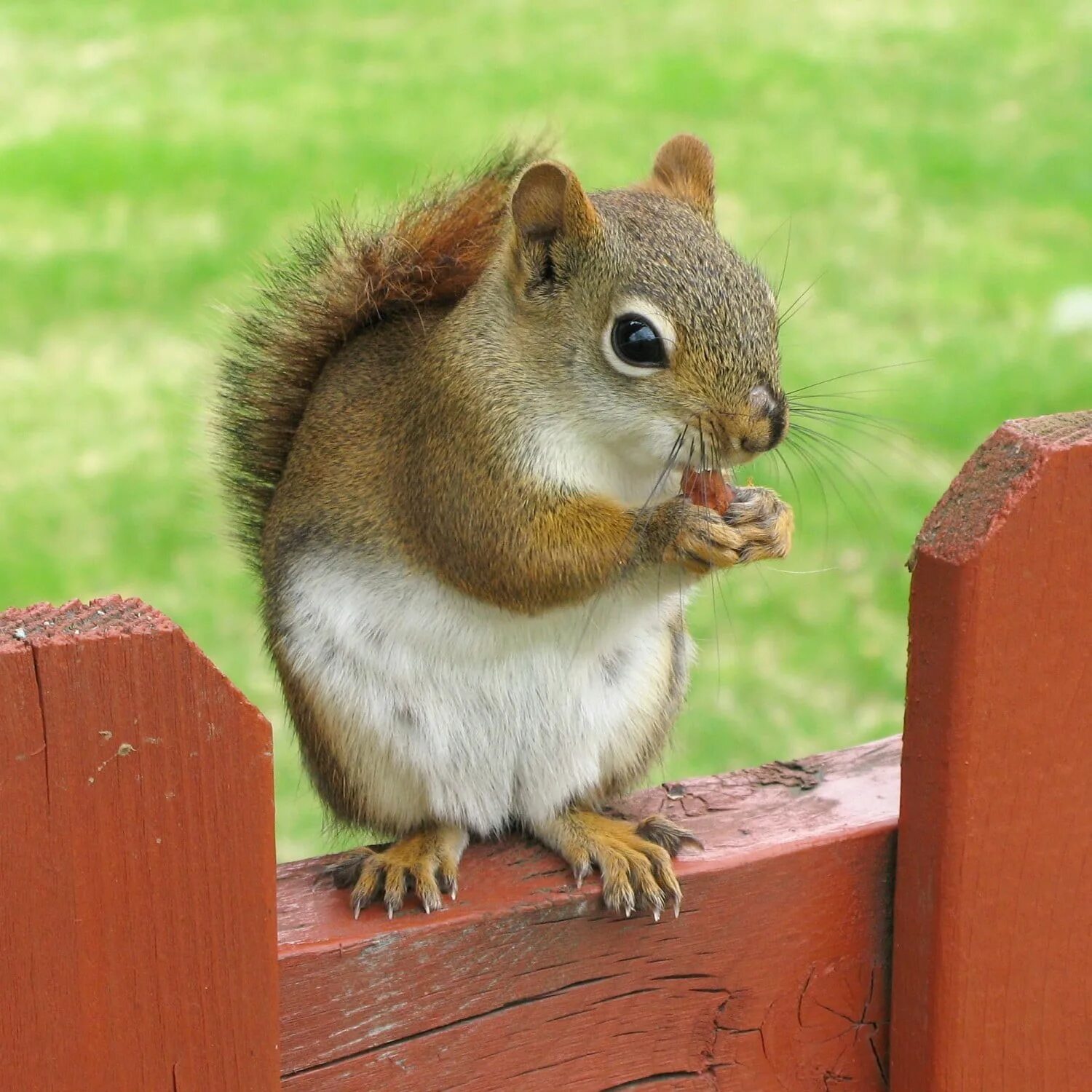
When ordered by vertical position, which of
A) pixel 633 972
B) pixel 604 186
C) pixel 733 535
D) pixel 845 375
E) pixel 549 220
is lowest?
pixel 633 972

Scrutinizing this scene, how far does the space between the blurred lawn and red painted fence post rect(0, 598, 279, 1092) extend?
3.35ft

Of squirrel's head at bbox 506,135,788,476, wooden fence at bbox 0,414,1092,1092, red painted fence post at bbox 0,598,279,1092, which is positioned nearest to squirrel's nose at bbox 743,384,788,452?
squirrel's head at bbox 506,135,788,476

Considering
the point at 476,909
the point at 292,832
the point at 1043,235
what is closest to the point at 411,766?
the point at 476,909

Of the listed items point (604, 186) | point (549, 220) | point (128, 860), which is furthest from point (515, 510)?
point (604, 186)

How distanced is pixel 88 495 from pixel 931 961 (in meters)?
2.83

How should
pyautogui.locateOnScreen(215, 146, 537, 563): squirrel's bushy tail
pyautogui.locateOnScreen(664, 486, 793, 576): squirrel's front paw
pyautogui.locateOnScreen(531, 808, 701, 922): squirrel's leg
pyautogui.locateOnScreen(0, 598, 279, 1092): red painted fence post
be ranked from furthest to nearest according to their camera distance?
pyautogui.locateOnScreen(215, 146, 537, 563): squirrel's bushy tail
pyautogui.locateOnScreen(664, 486, 793, 576): squirrel's front paw
pyautogui.locateOnScreen(531, 808, 701, 922): squirrel's leg
pyautogui.locateOnScreen(0, 598, 279, 1092): red painted fence post

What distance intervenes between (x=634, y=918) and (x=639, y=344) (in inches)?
21.5

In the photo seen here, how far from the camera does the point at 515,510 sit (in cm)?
153

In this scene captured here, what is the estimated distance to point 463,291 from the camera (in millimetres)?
1681

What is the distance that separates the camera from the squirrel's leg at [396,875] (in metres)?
1.22

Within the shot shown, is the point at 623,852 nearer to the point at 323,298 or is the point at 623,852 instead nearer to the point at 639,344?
the point at 639,344

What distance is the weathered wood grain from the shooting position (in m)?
1.13

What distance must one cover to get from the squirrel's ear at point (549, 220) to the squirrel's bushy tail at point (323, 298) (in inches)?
3.5

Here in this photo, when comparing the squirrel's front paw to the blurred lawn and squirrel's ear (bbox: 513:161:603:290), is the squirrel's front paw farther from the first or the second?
the blurred lawn
